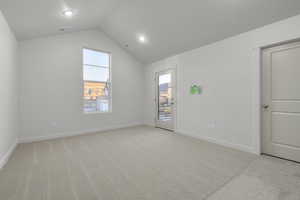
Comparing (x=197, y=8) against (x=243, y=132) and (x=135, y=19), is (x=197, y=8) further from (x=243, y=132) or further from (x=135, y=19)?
(x=243, y=132)

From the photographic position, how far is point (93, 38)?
493 cm

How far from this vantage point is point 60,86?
14.2 feet

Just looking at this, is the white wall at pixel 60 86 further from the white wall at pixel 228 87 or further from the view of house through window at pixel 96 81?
the white wall at pixel 228 87

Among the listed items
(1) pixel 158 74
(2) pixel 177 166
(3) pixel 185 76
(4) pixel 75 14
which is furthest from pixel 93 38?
(2) pixel 177 166

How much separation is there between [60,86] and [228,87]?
457 centimetres

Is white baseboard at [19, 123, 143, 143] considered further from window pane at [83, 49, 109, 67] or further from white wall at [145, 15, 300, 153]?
white wall at [145, 15, 300, 153]

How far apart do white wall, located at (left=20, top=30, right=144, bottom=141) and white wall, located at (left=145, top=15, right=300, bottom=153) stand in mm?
2386

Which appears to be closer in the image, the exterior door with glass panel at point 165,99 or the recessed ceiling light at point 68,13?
the recessed ceiling light at point 68,13

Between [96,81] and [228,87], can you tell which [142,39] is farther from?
[228,87]

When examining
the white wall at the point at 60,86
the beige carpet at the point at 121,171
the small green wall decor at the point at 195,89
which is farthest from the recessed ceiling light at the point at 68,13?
the small green wall decor at the point at 195,89

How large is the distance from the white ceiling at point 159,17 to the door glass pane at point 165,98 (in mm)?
979

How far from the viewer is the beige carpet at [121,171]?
176 cm

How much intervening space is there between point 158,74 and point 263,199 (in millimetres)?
4590

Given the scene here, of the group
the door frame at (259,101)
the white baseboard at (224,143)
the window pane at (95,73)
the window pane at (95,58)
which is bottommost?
the white baseboard at (224,143)
